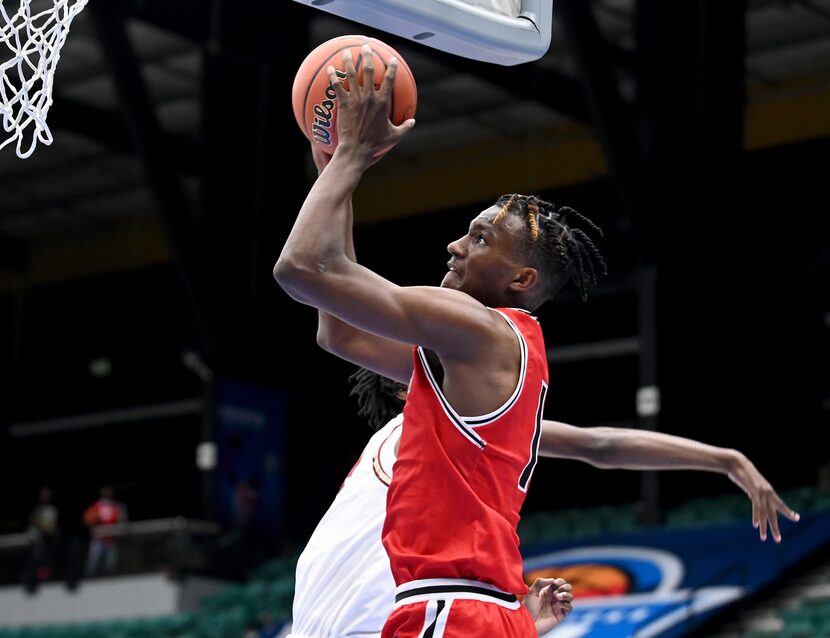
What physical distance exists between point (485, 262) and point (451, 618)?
0.86 meters

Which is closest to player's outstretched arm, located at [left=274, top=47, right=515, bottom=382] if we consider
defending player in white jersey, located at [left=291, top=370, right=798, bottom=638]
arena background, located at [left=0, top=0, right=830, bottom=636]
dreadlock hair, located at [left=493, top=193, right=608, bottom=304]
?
dreadlock hair, located at [left=493, top=193, right=608, bottom=304]

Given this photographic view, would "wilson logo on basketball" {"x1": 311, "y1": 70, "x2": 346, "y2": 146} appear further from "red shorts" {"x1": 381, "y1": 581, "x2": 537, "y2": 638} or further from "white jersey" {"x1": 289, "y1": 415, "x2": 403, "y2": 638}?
"red shorts" {"x1": 381, "y1": 581, "x2": 537, "y2": 638}

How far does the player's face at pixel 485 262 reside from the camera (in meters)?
3.61

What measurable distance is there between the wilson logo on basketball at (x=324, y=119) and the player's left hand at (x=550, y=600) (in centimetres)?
129

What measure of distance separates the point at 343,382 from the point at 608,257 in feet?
13.7

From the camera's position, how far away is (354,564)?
461cm

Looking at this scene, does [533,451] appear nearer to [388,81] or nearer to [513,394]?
[513,394]

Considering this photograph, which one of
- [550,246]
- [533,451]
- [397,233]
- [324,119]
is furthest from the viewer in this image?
[397,233]

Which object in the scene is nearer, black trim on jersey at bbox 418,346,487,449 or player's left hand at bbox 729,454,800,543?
black trim on jersey at bbox 418,346,487,449

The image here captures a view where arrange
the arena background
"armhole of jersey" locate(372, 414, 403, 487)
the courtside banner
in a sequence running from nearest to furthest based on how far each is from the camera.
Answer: "armhole of jersey" locate(372, 414, 403, 487) → the courtside banner → the arena background

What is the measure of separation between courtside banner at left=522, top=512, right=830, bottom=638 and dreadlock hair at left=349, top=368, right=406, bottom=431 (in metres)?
7.69

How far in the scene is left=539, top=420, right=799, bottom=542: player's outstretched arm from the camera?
12.7ft

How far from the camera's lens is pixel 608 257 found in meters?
18.3

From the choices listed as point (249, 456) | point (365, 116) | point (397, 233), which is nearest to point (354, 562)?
point (365, 116)
